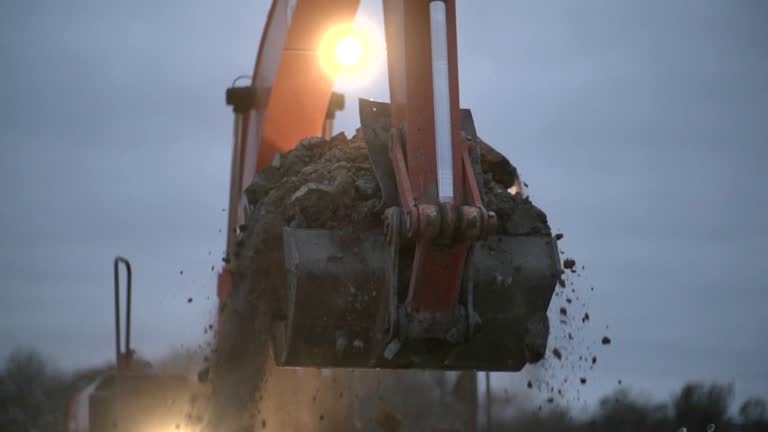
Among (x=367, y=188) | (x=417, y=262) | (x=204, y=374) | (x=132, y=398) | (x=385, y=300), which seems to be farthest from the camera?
(x=132, y=398)

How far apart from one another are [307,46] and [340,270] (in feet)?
6.10

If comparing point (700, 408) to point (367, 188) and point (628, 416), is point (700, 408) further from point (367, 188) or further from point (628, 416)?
point (367, 188)

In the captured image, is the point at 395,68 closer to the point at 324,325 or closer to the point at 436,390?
the point at 324,325

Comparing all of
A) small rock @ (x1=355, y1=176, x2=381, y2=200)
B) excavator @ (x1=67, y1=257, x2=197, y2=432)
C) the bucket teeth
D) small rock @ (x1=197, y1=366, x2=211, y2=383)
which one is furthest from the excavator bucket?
excavator @ (x1=67, y1=257, x2=197, y2=432)

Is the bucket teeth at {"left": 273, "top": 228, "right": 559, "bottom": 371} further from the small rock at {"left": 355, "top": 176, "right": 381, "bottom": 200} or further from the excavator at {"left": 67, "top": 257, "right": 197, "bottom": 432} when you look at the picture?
the excavator at {"left": 67, "top": 257, "right": 197, "bottom": 432}

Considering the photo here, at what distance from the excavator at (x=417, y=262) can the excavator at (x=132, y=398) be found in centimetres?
137

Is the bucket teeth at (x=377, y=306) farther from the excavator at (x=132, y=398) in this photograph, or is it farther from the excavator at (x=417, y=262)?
the excavator at (x=132, y=398)

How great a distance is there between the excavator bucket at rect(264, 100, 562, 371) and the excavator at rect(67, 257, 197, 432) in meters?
1.70

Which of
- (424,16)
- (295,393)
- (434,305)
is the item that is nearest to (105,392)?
(295,393)

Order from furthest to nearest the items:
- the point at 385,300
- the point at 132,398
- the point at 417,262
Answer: the point at 132,398 < the point at 385,300 < the point at 417,262

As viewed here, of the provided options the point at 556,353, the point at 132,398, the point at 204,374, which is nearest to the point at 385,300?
the point at 556,353

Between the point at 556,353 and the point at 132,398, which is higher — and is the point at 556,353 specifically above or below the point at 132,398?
above

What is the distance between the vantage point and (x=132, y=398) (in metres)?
5.55

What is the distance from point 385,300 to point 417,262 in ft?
1.21
